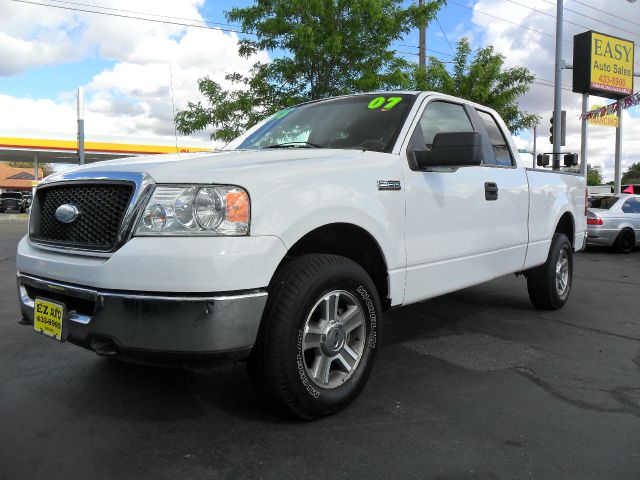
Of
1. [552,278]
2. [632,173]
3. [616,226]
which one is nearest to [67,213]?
[552,278]

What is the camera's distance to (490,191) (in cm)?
428

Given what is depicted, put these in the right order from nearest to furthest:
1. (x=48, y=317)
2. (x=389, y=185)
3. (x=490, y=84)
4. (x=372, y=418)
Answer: (x=48, y=317) < (x=372, y=418) < (x=389, y=185) < (x=490, y=84)

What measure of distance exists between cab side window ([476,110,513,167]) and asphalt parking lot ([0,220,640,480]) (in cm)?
154

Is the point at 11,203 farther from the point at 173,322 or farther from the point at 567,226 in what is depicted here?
the point at 173,322

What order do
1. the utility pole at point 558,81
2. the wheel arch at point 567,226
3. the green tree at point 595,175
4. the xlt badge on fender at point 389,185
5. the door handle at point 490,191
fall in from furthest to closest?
the green tree at point 595,175, the utility pole at point 558,81, the wheel arch at point 567,226, the door handle at point 490,191, the xlt badge on fender at point 389,185

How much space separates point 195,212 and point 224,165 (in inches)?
13.6

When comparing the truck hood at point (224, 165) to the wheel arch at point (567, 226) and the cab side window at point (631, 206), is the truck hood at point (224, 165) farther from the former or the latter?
the cab side window at point (631, 206)

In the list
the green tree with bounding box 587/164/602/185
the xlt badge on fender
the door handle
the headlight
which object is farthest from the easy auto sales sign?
the green tree with bounding box 587/164/602/185

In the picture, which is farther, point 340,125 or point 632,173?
point 632,173

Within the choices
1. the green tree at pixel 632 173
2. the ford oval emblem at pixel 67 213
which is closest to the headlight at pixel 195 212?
the ford oval emblem at pixel 67 213

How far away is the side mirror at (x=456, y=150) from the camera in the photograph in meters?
3.28

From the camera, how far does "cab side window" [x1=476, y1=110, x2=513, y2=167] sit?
4.77 meters

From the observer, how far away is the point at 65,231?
9.52ft

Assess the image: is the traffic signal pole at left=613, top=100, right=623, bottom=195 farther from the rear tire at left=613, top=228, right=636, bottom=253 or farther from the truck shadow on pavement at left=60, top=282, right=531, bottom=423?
the truck shadow on pavement at left=60, top=282, right=531, bottom=423
